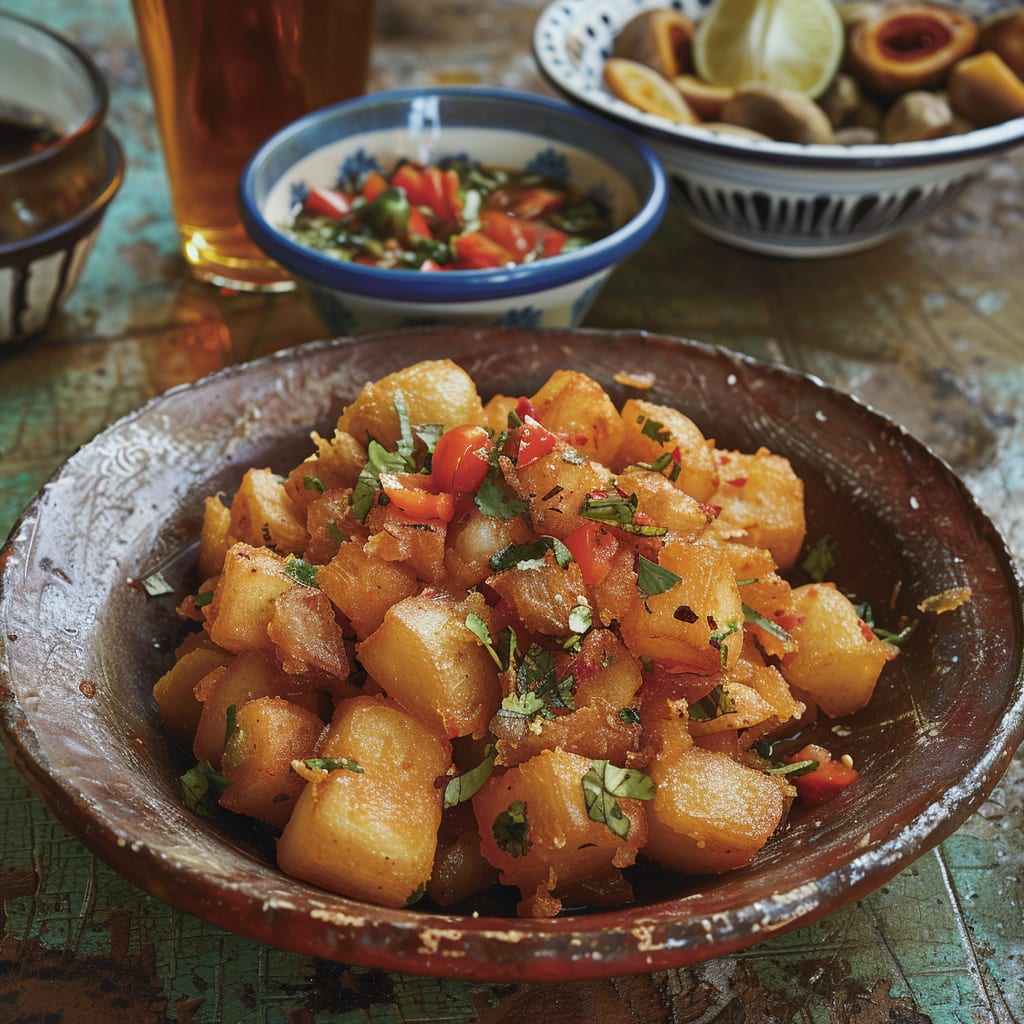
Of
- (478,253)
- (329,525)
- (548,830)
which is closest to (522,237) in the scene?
(478,253)

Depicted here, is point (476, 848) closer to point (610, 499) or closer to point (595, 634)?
point (595, 634)

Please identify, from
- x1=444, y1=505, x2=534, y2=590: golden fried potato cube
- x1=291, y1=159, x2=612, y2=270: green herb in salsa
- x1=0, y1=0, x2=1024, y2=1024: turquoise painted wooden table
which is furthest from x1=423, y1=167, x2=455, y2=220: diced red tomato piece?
x1=444, y1=505, x2=534, y2=590: golden fried potato cube

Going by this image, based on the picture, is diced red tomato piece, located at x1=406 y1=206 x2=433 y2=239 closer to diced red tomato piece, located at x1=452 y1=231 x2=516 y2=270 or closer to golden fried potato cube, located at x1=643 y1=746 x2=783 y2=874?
diced red tomato piece, located at x1=452 y1=231 x2=516 y2=270

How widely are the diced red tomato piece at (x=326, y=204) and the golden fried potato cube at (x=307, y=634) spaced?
4.28 feet

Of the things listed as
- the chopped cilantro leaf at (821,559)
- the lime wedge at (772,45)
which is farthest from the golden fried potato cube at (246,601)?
the lime wedge at (772,45)

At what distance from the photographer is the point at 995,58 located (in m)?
2.63

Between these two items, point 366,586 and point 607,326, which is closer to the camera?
point 366,586

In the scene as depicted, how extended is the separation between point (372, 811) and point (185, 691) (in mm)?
357

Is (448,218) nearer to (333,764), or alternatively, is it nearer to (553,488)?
(553,488)

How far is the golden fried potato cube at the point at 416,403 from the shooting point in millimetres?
1532

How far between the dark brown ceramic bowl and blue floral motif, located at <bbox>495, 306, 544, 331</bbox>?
0.22 metres

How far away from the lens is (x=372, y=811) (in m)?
1.13

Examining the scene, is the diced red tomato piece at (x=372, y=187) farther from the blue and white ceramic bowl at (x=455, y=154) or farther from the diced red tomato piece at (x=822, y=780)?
the diced red tomato piece at (x=822, y=780)

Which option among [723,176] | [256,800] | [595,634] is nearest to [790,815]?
[595,634]
